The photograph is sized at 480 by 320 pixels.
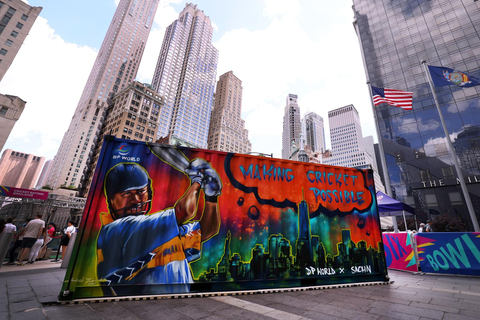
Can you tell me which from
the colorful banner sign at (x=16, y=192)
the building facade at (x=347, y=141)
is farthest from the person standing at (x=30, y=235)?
the building facade at (x=347, y=141)

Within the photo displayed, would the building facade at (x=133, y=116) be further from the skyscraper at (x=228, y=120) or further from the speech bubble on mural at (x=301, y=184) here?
the speech bubble on mural at (x=301, y=184)

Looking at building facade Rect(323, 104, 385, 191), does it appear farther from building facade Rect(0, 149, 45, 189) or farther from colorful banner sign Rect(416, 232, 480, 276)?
building facade Rect(0, 149, 45, 189)

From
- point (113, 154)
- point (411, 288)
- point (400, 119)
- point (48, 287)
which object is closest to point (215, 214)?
point (113, 154)

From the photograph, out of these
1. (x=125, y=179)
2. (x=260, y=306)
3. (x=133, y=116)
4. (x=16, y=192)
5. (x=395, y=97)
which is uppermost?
(x=133, y=116)

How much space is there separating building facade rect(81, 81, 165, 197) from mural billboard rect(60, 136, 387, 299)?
78316 millimetres

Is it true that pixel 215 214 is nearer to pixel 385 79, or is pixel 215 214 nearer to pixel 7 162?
pixel 385 79

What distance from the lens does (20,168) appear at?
607 feet

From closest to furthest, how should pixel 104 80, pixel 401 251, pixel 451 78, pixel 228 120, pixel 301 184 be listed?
pixel 301 184 < pixel 401 251 < pixel 451 78 < pixel 104 80 < pixel 228 120

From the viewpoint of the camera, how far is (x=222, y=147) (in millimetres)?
125875

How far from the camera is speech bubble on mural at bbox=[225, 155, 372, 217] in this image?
537 cm

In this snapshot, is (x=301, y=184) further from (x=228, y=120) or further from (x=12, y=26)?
(x=228, y=120)

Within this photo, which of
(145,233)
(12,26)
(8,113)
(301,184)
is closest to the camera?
(145,233)

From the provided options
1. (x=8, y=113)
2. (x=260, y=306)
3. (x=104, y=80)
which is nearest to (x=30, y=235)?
(x=260, y=306)

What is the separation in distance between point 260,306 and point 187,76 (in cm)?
13842
